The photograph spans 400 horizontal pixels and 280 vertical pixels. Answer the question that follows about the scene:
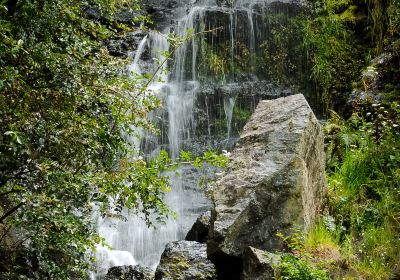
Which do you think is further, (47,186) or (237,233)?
(237,233)

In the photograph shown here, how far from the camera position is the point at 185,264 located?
17.5 ft

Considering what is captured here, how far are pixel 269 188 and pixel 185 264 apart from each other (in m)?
1.27

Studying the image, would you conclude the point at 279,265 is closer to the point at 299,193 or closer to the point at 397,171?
the point at 299,193

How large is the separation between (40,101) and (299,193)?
2.76 meters

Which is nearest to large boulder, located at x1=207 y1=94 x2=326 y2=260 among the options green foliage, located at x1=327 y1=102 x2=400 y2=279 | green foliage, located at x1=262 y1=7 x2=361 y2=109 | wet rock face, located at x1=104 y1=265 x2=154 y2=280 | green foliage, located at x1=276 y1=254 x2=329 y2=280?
green foliage, located at x1=327 y1=102 x2=400 y2=279

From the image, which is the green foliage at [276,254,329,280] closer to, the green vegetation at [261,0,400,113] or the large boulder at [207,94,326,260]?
the large boulder at [207,94,326,260]

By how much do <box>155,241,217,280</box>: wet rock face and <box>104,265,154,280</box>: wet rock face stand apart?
588 millimetres

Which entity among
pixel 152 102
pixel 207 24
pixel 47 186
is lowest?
pixel 47 186

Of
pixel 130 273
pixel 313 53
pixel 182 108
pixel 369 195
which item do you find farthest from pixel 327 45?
pixel 130 273

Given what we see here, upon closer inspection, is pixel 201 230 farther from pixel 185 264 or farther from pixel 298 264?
pixel 298 264

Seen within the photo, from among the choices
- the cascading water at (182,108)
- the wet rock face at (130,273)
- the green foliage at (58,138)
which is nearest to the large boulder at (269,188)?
the green foliage at (58,138)

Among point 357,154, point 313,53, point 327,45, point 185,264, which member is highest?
point 327,45

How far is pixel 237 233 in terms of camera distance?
496 centimetres

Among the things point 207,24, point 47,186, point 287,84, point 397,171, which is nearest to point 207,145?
point 287,84
